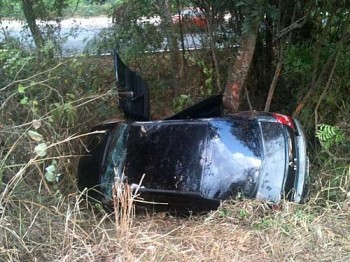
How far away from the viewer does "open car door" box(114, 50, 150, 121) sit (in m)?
5.64

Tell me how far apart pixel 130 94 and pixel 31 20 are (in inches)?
118

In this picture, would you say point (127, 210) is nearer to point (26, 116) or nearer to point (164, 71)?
point (26, 116)

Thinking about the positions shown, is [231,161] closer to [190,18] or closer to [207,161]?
[207,161]

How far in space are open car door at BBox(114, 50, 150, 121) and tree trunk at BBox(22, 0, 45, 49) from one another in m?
2.35

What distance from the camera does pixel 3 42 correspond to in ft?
25.5

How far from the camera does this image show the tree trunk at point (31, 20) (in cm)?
781

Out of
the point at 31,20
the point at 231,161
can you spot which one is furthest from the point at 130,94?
the point at 31,20

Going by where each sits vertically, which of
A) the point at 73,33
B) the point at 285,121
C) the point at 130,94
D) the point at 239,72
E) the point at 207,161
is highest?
the point at 73,33

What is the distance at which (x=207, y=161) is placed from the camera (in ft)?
14.3

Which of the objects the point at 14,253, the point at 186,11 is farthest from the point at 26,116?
the point at 186,11

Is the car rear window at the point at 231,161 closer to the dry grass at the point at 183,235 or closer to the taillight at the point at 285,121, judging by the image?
the dry grass at the point at 183,235

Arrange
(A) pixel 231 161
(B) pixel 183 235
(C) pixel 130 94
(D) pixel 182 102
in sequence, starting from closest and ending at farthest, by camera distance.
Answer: (B) pixel 183 235
(A) pixel 231 161
(C) pixel 130 94
(D) pixel 182 102

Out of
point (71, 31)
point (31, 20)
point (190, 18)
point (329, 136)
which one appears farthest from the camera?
point (71, 31)

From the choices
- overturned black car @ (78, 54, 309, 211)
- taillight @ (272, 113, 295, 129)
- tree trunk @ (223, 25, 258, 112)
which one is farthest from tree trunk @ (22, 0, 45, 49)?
taillight @ (272, 113, 295, 129)
